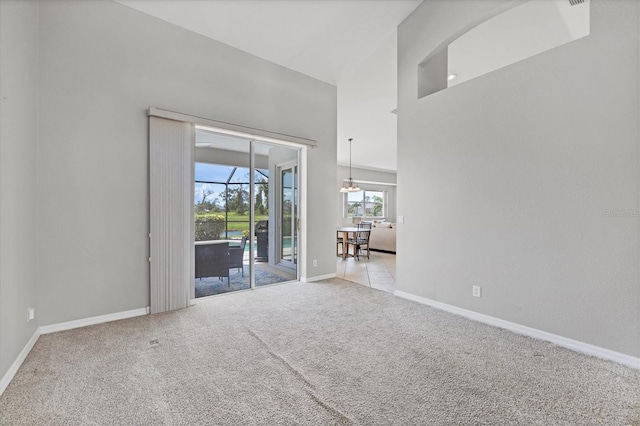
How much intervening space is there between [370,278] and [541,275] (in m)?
2.68

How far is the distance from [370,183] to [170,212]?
922 centimetres

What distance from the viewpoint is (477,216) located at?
121 inches

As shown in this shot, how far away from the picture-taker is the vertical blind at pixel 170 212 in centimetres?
317

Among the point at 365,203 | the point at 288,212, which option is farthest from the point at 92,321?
the point at 365,203

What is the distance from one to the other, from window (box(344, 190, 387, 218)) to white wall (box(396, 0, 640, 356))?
281 inches

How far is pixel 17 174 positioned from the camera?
7.02 feet

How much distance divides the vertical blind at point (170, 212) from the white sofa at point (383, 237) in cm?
548

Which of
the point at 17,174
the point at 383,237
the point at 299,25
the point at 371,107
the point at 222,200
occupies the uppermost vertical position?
the point at 299,25

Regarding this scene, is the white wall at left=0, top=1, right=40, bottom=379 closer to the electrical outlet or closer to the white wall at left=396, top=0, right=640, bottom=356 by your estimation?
the white wall at left=396, top=0, right=640, bottom=356

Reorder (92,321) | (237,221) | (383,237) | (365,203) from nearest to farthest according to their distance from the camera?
1. (92,321)
2. (237,221)
3. (383,237)
4. (365,203)

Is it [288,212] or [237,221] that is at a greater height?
[288,212]

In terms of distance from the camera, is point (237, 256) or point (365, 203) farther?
point (365, 203)

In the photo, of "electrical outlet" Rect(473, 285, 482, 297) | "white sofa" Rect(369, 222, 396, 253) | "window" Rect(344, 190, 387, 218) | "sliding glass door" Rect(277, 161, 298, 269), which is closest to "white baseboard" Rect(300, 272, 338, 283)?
"sliding glass door" Rect(277, 161, 298, 269)

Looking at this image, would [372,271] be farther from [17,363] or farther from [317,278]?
[17,363]
